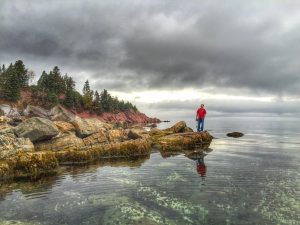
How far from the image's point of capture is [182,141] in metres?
36.3

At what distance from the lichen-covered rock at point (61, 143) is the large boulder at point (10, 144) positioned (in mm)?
3167

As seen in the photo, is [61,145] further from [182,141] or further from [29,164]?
[182,141]

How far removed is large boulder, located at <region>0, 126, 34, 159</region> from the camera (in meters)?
23.2

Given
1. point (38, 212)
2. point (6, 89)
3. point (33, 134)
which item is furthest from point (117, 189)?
point (6, 89)

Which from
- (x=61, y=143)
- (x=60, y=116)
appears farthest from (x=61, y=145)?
(x=60, y=116)

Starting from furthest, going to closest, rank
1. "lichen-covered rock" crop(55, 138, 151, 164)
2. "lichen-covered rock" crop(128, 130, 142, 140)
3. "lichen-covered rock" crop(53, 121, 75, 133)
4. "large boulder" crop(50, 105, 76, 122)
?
"large boulder" crop(50, 105, 76, 122)
"lichen-covered rock" crop(128, 130, 142, 140)
"lichen-covered rock" crop(53, 121, 75, 133)
"lichen-covered rock" crop(55, 138, 151, 164)

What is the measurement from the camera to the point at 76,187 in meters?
17.9

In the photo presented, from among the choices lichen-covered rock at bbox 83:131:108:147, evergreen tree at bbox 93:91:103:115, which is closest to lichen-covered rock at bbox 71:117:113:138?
lichen-covered rock at bbox 83:131:108:147

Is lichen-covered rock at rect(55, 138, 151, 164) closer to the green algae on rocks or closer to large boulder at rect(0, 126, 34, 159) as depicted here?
the green algae on rocks

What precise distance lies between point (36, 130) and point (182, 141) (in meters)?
18.1

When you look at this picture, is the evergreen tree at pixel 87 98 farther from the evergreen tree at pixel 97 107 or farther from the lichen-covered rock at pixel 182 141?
the lichen-covered rock at pixel 182 141

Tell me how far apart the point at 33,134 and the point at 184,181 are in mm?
18102

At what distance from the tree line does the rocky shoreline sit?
Answer: 86.9 m

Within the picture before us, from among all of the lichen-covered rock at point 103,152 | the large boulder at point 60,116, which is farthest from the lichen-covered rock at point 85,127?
the large boulder at point 60,116
